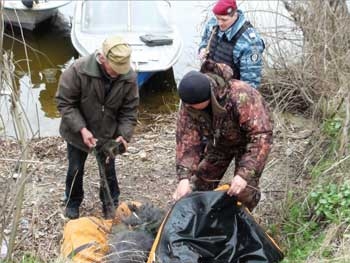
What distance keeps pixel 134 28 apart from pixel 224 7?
5.89 meters

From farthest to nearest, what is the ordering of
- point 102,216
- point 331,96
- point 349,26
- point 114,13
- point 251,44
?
point 114,13 → point 349,26 → point 331,96 → point 102,216 → point 251,44

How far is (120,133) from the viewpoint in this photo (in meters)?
4.89

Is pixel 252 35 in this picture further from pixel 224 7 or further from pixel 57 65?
pixel 57 65

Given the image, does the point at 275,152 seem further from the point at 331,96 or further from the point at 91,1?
the point at 91,1

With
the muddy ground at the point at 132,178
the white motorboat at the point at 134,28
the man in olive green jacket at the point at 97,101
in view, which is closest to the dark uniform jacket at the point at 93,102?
the man in olive green jacket at the point at 97,101

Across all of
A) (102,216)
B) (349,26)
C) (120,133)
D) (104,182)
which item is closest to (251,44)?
(120,133)

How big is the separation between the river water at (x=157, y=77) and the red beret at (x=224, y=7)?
251 cm

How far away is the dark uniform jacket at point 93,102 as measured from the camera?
14.9 ft

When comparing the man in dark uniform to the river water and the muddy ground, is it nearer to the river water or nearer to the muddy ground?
the muddy ground

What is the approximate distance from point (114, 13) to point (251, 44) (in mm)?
6316

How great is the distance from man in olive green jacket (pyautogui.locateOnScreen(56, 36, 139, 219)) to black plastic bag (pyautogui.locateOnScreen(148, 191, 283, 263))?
4.37 ft

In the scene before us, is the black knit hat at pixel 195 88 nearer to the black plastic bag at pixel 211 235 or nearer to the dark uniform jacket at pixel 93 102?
the black plastic bag at pixel 211 235

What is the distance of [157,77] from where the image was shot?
34.3 ft

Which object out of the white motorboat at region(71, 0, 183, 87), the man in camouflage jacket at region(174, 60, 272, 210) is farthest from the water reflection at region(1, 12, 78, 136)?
the man in camouflage jacket at region(174, 60, 272, 210)
